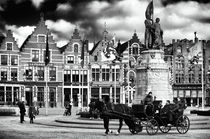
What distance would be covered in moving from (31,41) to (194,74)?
1121 inches

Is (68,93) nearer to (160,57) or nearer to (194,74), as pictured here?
(194,74)

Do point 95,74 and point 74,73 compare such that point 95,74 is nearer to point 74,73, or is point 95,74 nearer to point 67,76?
point 74,73

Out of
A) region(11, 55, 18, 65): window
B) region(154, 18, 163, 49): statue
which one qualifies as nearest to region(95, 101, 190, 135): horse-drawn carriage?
region(154, 18, 163, 49): statue

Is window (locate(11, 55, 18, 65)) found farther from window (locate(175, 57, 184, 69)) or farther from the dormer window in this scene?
the dormer window

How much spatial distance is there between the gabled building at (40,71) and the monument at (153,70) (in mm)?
31089

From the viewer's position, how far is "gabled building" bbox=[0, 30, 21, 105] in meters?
53.0

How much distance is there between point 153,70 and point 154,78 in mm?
498

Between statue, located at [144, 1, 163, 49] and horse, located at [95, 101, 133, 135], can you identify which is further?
statue, located at [144, 1, 163, 49]

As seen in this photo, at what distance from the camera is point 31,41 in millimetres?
55500

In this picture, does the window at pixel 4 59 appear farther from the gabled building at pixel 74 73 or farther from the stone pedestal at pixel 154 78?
the stone pedestal at pixel 154 78

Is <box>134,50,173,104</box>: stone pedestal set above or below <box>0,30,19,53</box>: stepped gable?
below

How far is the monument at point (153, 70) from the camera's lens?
24.1 metres

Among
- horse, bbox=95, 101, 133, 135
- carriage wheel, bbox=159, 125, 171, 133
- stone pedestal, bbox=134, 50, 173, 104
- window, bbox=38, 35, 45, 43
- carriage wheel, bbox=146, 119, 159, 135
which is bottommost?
carriage wheel, bbox=159, 125, 171, 133

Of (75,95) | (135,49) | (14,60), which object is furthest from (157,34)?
(135,49)
